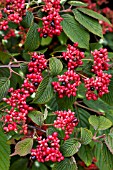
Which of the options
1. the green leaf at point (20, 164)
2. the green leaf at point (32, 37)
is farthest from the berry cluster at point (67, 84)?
the green leaf at point (20, 164)

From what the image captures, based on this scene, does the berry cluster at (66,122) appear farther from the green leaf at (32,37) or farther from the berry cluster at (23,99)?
the green leaf at (32,37)

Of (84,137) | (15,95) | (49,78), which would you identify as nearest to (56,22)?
(49,78)

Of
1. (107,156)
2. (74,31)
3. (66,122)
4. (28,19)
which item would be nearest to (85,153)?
(107,156)

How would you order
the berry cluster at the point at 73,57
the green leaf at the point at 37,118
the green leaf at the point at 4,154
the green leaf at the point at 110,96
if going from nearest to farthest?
the green leaf at the point at 4,154
the green leaf at the point at 37,118
the berry cluster at the point at 73,57
the green leaf at the point at 110,96

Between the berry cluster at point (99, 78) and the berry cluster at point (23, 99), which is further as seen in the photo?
the berry cluster at point (99, 78)

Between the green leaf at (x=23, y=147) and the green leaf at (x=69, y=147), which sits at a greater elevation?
the green leaf at (x=23, y=147)

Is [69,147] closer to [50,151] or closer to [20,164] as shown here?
[50,151]

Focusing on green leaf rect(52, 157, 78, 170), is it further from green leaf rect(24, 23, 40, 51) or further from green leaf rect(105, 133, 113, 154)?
green leaf rect(24, 23, 40, 51)
